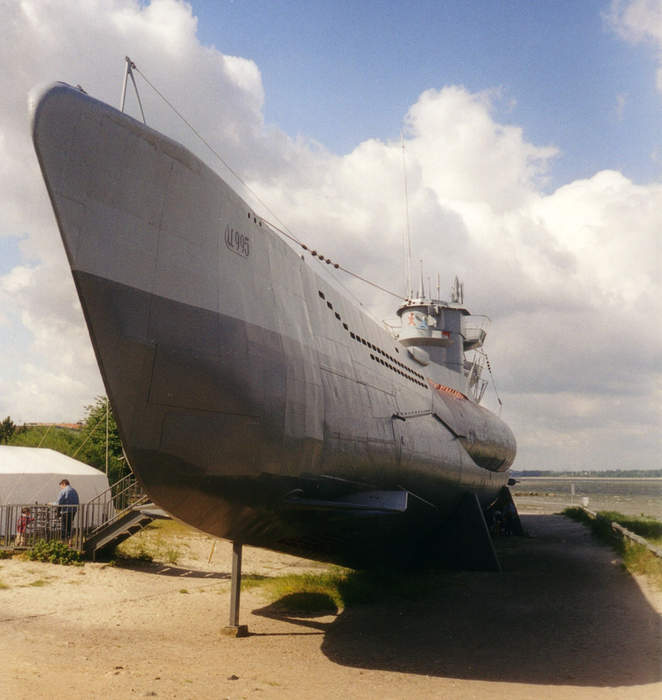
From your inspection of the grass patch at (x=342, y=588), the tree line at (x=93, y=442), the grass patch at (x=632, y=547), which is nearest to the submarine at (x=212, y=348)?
the grass patch at (x=342, y=588)

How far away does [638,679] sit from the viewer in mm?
→ 5969

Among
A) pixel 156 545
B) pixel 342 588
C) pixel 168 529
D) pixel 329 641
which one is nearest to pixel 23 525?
pixel 156 545

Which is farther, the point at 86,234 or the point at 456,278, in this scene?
the point at 456,278

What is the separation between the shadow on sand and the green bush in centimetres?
594

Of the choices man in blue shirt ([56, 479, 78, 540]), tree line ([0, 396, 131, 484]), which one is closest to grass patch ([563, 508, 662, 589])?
man in blue shirt ([56, 479, 78, 540])

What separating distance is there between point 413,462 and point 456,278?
38.3ft

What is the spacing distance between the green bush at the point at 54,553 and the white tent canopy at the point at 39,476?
10.7 ft

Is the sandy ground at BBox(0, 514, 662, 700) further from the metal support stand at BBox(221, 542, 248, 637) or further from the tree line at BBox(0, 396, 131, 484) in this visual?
the tree line at BBox(0, 396, 131, 484)

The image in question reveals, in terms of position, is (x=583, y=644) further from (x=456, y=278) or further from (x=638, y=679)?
(x=456, y=278)

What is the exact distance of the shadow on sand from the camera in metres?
6.36

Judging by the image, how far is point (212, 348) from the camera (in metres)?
5.44

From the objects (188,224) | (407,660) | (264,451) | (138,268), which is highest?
(188,224)

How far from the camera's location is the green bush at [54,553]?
42.0 feet

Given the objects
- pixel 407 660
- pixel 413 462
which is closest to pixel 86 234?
pixel 407 660
